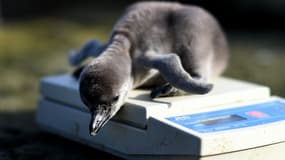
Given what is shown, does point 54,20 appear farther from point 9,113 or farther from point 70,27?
point 9,113

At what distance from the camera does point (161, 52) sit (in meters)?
2.10

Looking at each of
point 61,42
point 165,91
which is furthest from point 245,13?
point 165,91

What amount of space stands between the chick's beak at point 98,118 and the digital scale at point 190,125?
81 millimetres

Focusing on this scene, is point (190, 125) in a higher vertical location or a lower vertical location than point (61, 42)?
higher

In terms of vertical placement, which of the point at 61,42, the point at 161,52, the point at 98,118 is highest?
the point at 161,52

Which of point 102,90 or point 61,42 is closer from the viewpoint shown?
point 102,90

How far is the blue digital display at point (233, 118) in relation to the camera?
5.49 feet

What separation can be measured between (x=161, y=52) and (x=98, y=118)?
0.46 metres

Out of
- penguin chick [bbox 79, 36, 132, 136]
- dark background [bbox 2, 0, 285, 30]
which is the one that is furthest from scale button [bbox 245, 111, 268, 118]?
dark background [bbox 2, 0, 285, 30]

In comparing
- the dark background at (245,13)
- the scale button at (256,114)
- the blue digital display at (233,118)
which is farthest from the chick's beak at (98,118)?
the dark background at (245,13)

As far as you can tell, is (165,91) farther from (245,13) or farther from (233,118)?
(245,13)

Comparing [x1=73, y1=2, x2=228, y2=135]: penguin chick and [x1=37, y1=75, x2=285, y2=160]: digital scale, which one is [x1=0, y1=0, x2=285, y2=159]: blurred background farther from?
[x1=73, y1=2, x2=228, y2=135]: penguin chick

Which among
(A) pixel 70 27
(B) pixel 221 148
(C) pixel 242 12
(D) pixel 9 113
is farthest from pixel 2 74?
(C) pixel 242 12

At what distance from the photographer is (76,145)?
208cm
